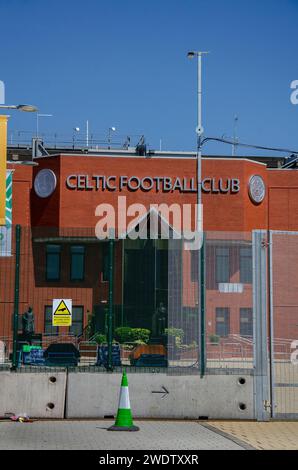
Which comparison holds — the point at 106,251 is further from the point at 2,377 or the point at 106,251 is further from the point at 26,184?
the point at 26,184

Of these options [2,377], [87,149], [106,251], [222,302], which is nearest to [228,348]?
[222,302]

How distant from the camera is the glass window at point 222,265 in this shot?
47.5 ft

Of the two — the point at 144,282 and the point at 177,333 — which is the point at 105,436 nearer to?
the point at 177,333

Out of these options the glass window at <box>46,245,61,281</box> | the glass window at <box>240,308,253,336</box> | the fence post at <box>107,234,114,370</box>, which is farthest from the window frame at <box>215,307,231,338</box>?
the glass window at <box>46,245,61,281</box>

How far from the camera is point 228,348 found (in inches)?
561

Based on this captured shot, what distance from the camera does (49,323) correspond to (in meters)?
14.2

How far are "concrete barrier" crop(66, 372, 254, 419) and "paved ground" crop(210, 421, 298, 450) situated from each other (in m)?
0.36

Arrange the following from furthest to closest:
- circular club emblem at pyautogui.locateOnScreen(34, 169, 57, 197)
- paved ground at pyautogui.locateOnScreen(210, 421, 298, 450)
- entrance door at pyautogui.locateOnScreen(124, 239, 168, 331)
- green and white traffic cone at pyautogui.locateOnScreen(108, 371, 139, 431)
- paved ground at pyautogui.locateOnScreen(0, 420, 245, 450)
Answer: circular club emblem at pyautogui.locateOnScreen(34, 169, 57, 197) < entrance door at pyautogui.locateOnScreen(124, 239, 168, 331) < green and white traffic cone at pyautogui.locateOnScreen(108, 371, 139, 431) < paved ground at pyautogui.locateOnScreen(210, 421, 298, 450) < paved ground at pyautogui.locateOnScreen(0, 420, 245, 450)

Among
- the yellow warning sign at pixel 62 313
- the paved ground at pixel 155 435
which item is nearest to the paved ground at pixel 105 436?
the paved ground at pixel 155 435

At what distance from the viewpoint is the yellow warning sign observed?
46.7ft

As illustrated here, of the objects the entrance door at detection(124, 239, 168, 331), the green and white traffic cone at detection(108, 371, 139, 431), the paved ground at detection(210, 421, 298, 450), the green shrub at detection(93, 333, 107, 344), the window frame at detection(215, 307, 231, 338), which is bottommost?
the paved ground at detection(210, 421, 298, 450)

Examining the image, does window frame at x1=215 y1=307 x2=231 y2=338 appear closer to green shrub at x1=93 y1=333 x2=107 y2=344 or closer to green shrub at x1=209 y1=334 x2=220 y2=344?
green shrub at x1=209 y1=334 x2=220 y2=344

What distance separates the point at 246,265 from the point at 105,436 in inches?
169
